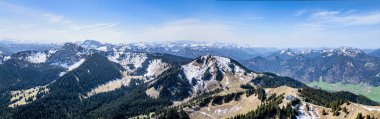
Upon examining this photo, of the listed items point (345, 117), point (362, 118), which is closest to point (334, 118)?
Answer: point (345, 117)

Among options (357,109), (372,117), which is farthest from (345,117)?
(372,117)

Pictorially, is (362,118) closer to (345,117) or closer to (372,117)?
(372,117)

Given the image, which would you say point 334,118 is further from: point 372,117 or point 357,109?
point 372,117

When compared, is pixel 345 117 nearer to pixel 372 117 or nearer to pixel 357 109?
pixel 357 109

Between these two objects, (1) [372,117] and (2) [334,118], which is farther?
(2) [334,118]

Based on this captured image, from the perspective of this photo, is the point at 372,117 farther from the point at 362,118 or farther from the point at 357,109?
the point at 357,109

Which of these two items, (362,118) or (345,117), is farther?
(345,117)
